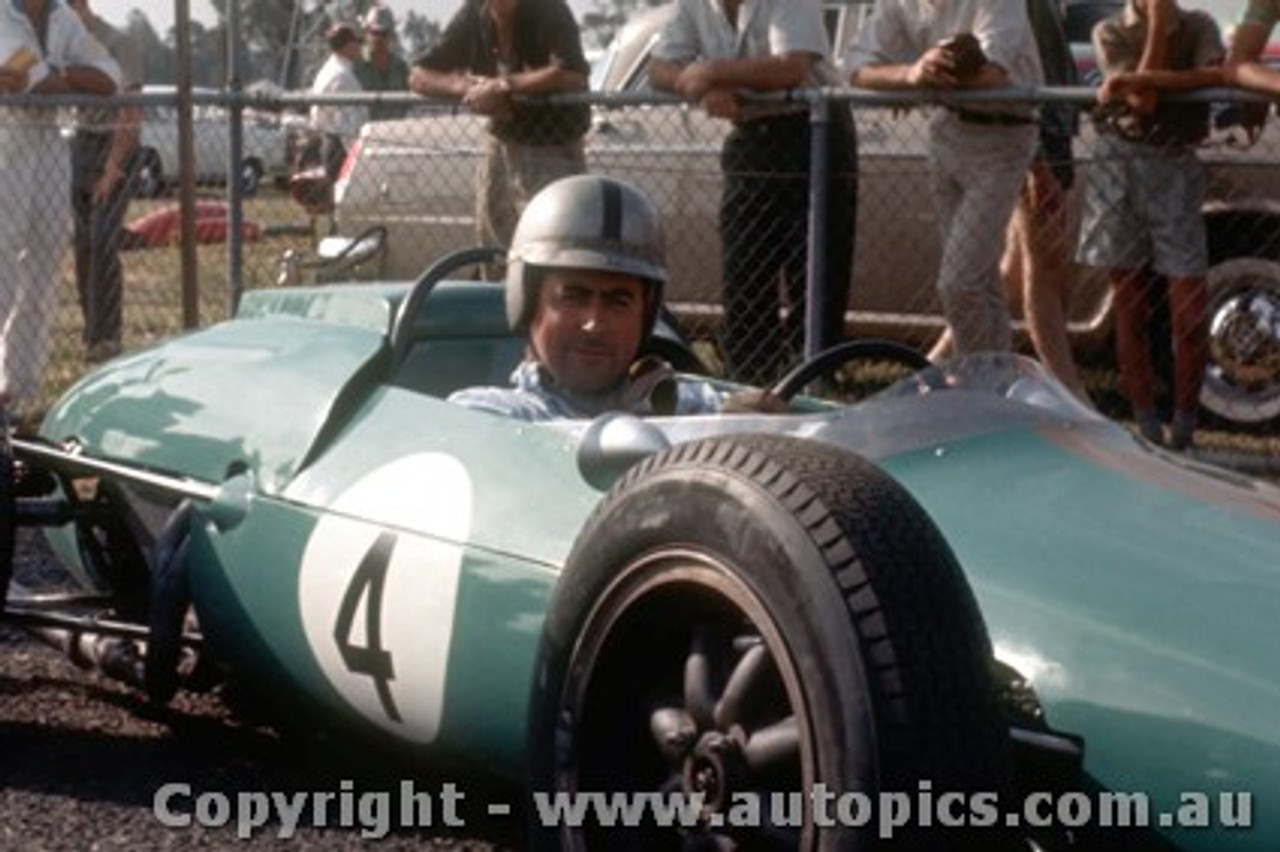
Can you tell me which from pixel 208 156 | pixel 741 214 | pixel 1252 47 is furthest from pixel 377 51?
pixel 208 156

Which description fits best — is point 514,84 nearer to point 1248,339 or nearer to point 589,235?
point 1248,339

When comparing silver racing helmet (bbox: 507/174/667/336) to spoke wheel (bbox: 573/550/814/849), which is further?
silver racing helmet (bbox: 507/174/667/336)

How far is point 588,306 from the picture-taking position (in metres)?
4.64

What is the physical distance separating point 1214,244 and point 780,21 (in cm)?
236

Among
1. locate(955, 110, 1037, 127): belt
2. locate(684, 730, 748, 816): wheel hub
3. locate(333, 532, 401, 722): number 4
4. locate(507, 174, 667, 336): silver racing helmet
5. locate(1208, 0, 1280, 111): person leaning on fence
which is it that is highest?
locate(1208, 0, 1280, 111): person leaning on fence

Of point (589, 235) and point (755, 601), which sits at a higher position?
point (589, 235)

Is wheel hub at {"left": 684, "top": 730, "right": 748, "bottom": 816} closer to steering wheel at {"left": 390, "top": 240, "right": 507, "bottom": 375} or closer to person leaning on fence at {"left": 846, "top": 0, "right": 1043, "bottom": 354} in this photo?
steering wheel at {"left": 390, "top": 240, "right": 507, "bottom": 375}

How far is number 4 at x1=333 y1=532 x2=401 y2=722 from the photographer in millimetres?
4137

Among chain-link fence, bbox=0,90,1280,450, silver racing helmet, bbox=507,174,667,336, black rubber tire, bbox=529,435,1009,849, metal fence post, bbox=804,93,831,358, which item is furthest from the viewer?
chain-link fence, bbox=0,90,1280,450

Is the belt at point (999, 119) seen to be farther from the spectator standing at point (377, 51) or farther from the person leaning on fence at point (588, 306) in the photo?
the spectator standing at point (377, 51)

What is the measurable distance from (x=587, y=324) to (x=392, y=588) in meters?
0.79

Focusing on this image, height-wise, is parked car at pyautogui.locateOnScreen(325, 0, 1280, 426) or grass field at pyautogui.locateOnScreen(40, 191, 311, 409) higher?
parked car at pyautogui.locateOnScreen(325, 0, 1280, 426)

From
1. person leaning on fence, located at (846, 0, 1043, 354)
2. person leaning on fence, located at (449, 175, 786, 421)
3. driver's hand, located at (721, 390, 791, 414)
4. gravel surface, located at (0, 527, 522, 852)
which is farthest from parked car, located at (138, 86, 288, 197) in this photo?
driver's hand, located at (721, 390, 791, 414)

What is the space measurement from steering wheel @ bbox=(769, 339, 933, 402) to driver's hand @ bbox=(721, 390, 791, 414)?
2cm
